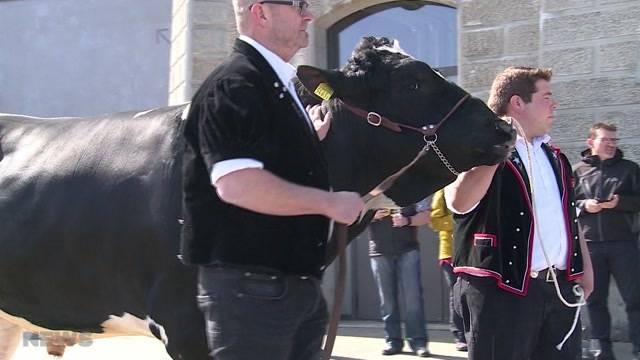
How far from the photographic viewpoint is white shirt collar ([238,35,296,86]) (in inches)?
113

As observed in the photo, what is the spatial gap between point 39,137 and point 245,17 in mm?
1179

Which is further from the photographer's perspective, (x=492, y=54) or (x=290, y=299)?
(x=492, y=54)

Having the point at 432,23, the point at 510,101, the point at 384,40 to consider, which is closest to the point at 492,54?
the point at 432,23

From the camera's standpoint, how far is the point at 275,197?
2625mm

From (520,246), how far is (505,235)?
78 mm

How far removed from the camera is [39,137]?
3656mm

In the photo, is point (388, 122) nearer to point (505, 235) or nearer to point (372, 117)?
point (372, 117)

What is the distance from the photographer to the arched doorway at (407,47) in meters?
9.19

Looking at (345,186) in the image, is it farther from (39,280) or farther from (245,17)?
(39,280)

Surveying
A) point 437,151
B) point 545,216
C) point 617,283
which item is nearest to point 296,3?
point 437,151

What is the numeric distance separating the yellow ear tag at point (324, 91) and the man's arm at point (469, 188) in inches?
32.9

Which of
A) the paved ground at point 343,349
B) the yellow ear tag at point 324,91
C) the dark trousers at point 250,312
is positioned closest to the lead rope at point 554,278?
the yellow ear tag at point 324,91

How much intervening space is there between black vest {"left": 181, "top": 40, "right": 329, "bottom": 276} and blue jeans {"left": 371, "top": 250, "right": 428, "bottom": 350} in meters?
4.78

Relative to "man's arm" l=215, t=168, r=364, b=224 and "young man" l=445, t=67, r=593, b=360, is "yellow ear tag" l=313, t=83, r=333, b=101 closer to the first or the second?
"man's arm" l=215, t=168, r=364, b=224
